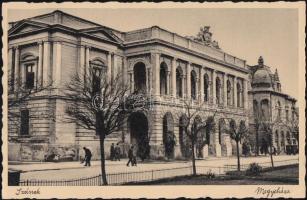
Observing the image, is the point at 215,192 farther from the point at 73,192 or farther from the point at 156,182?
the point at 73,192

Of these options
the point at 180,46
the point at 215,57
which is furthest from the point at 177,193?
the point at 215,57

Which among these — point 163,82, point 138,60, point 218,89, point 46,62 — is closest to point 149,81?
point 138,60

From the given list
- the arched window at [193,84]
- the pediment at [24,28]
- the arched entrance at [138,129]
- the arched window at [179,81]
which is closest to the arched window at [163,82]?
the arched window at [179,81]

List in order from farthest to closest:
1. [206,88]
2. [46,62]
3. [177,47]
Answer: [206,88] < [177,47] < [46,62]

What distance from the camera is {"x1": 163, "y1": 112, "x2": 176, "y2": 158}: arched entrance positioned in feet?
149

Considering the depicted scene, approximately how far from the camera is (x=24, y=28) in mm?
38375

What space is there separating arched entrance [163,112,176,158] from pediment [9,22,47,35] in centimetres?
1508

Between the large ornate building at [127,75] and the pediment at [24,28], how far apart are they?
0.08m

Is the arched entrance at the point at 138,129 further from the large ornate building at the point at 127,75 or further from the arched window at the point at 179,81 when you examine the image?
the arched window at the point at 179,81

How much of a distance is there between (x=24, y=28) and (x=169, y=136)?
1615 cm

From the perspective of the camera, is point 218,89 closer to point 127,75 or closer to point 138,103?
point 127,75

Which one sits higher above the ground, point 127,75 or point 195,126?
point 127,75

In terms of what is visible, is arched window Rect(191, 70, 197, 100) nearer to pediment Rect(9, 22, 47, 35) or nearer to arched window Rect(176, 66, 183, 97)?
arched window Rect(176, 66, 183, 97)

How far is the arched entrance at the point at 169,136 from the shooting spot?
45.3 metres
